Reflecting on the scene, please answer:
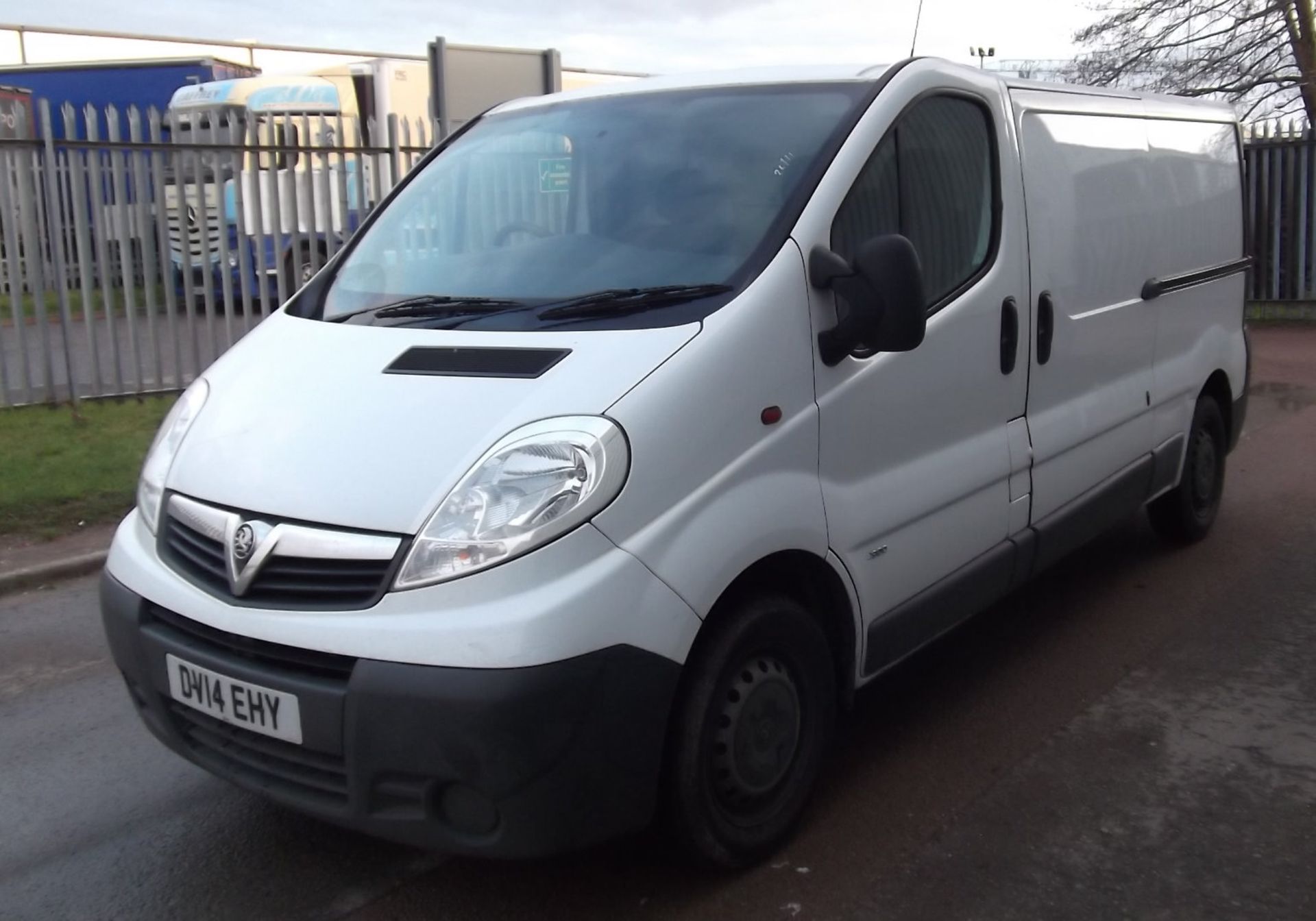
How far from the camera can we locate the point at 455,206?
4.18 m

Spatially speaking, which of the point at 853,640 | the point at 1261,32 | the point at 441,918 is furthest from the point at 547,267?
the point at 1261,32

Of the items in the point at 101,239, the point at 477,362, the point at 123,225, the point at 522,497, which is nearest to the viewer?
the point at 522,497

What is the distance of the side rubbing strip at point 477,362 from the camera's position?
122 inches

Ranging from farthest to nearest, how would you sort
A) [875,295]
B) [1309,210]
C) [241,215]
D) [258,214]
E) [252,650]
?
[1309,210]
[258,214]
[241,215]
[875,295]
[252,650]

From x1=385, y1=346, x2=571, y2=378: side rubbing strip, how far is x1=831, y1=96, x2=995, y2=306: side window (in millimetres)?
916

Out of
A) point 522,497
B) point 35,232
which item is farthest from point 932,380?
point 35,232

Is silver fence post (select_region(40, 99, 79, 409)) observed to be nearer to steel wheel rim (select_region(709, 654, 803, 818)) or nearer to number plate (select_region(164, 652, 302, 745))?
number plate (select_region(164, 652, 302, 745))

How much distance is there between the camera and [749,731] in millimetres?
3217

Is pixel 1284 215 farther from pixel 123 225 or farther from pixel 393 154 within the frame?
pixel 123 225

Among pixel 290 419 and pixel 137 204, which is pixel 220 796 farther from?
pixel 137 204

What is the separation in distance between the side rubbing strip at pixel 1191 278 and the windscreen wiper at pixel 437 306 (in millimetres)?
2965

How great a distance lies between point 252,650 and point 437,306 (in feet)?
3.88

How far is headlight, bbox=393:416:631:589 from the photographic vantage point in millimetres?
2777

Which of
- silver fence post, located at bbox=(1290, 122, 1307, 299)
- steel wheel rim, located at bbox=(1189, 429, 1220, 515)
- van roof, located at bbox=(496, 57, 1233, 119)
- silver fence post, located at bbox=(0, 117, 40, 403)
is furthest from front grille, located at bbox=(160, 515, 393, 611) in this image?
silver fence post, located at bbox=(1290, 122, 1307, 299)
